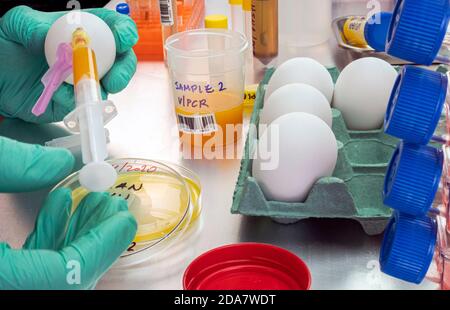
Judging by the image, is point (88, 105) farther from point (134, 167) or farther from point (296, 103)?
point (296, 103)

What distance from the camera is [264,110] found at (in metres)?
1.19

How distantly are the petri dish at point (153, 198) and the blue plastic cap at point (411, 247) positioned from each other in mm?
391

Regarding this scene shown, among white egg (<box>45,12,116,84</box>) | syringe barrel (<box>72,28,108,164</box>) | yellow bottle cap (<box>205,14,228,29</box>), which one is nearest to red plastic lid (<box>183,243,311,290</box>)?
syringe barrel (<box>72,28,108,164</box>)

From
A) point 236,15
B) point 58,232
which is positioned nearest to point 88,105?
point 58,232

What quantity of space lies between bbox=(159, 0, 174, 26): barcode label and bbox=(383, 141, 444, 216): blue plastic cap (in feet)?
3.82

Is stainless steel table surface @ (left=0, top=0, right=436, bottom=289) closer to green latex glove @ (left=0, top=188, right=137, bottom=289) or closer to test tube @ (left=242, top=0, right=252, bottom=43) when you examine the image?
green latex glove @ (left=0, top=188, right=137, bottom=289)

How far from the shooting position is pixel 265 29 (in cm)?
178

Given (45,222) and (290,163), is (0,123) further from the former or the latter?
(290,163)

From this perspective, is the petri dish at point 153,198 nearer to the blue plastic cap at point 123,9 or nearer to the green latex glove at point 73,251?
the green latex glove at point 73,251

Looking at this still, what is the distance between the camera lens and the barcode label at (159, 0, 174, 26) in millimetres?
1798

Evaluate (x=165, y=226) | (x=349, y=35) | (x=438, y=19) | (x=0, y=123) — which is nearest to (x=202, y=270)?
(x=165, y=226)

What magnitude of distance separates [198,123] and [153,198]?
24 cm

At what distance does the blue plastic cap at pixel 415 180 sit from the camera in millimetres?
802

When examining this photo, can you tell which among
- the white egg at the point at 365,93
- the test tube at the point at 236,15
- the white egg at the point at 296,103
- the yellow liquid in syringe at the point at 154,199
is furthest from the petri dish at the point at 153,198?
the test tube at the point at 236,15
